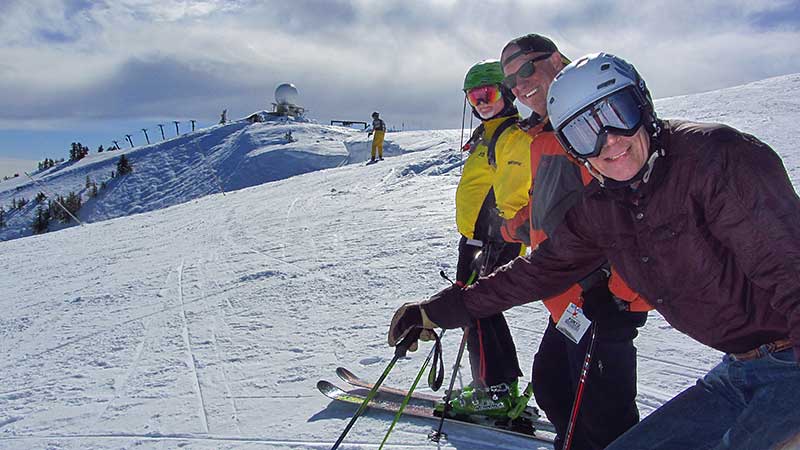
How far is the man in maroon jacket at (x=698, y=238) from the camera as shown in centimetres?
163

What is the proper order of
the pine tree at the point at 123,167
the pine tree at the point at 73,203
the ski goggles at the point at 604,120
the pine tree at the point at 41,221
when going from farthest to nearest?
the pine tree at the point at 123,167 → the pine tree at the point at 73,203 → the pine tree at the point at 41,221 → the ski goggles at the point at 604,120

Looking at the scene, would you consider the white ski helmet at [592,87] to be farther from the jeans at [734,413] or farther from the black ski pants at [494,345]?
the black ski pants at [494,345]

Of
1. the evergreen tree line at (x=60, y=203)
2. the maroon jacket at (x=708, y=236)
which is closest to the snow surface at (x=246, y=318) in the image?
the maroon jacket at (x=708, y=236)

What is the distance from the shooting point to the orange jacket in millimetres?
2516

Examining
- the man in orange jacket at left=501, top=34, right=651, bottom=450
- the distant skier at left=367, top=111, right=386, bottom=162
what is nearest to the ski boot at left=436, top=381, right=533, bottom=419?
the man in orange jacket at left=501, top=34, right=651, bottom=450

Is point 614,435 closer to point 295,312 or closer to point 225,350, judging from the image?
point 225,350

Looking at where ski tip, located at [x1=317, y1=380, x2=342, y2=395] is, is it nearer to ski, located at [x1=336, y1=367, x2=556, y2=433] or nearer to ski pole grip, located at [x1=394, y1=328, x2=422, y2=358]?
ski, located at [x1=336, y1=367, x2=556, y2=433]

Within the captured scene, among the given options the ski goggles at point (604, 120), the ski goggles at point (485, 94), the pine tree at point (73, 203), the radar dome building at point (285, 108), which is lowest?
the ski goggles at point (604, 120)

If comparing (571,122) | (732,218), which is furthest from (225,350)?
(732,218)

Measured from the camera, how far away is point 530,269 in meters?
2.50

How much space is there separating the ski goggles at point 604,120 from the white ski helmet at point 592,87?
11 millimetres

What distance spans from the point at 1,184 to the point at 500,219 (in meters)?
51.4

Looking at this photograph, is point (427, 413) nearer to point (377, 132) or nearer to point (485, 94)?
point (485, 94)

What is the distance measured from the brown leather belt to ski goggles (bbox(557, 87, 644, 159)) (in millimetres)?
759
